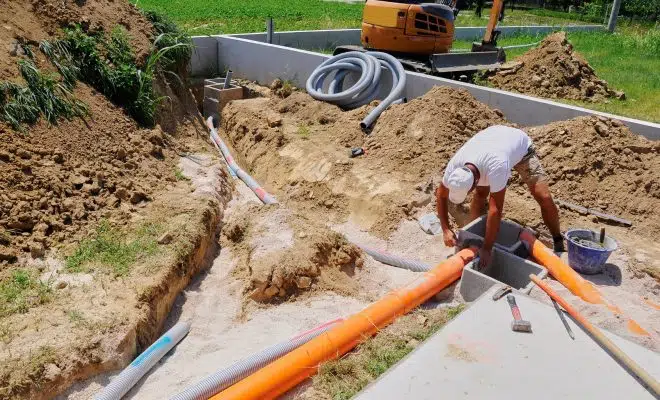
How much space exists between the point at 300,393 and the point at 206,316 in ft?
4.74

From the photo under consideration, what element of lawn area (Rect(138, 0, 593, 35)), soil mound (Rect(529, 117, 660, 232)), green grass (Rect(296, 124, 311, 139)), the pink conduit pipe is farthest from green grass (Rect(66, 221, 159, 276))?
lawn area (Rect(138, 0, 593, 35))

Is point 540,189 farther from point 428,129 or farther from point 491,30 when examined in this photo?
point 491,30

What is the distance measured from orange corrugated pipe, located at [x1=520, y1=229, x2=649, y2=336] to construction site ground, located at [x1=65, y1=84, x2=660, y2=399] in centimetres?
8

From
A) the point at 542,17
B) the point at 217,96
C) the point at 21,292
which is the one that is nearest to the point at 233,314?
the point at 21,292

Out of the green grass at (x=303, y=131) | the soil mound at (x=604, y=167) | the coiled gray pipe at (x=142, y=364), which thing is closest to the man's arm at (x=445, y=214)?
the soil mound at (x=604, y=167)

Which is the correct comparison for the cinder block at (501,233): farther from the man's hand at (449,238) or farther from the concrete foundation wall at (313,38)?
the concrete foundation wall at (313,38)

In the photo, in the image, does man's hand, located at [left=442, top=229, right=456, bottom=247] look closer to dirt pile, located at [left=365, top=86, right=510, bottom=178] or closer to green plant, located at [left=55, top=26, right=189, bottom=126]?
dirt pile, located at [left=365, top=86, right=510, bottom=178]

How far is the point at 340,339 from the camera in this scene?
3857mm

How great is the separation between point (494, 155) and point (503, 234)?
1.14 metres

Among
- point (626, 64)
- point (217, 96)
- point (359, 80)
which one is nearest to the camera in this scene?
point (359, 80)

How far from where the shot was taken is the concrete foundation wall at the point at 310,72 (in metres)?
7.19

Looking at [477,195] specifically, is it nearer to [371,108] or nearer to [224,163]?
[371,108]

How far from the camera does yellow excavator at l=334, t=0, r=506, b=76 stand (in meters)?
9.36

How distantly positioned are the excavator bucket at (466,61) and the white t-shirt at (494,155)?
4.51 metres
